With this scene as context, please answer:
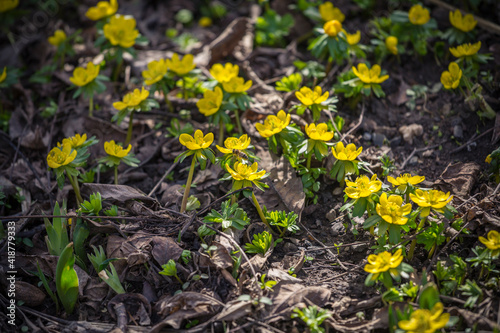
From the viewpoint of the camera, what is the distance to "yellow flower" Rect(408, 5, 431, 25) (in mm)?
3463

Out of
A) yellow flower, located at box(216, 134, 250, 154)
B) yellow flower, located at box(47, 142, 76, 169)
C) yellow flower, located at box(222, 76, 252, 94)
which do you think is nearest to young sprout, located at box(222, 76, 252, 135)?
yellow flower, located at box(222, 76, 252, 94)

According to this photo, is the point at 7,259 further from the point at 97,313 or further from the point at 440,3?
the point at 440,3

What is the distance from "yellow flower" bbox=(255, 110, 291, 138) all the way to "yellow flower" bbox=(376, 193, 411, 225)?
2.56ft

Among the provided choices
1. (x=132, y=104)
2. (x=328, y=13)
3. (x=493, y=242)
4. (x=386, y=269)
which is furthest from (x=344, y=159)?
(x=328, y=13)

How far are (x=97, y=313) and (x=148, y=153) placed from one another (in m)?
1.34

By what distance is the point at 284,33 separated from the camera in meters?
4.10

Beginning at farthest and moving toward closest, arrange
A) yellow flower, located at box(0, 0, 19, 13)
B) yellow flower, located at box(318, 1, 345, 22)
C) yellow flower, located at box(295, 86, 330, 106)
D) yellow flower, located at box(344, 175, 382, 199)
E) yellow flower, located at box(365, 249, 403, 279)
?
yellow flower, located at box(0, 0, 19, 13)
yellow flower, located at box(318, 1, 345, 22)
yellow flower, located at box(295, 86, 330, 106)
yellow flower, located at box(344, 175, 382, 199)
yellow flower, located at box(365, 249, 403, 279)

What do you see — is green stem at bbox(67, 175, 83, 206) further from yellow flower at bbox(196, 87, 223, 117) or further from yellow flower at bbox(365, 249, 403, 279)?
yellow flower at bbox(365, 249, 403, 279)

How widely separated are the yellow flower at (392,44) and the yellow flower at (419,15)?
8.4 inches

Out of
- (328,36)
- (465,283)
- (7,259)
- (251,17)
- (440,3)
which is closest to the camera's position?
(465,283)

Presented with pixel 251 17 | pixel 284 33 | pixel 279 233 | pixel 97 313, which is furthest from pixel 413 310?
pixel 251 17

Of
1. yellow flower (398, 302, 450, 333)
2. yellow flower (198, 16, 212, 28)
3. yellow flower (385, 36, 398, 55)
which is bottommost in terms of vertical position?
yellow flower (398, 302, 450, 333)

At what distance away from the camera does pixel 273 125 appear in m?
2.69

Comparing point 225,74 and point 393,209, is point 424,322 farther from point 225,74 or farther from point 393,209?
point 225,74
